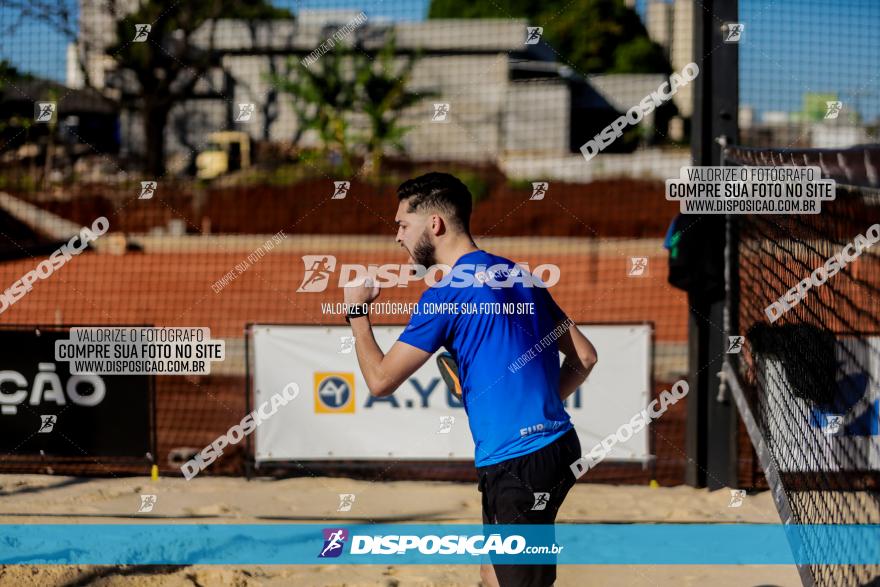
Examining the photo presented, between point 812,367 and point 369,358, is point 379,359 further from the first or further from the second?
point 812,367

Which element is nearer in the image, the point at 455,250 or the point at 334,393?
the point at 455,250

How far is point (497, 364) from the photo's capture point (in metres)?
3.33

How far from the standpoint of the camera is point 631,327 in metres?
6.89

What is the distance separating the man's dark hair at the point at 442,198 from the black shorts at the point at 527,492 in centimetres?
82

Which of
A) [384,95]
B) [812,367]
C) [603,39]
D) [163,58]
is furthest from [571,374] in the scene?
[603,39]

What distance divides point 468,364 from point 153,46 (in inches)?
1031

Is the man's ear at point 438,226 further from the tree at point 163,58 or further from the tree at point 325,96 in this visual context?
the tree at point 163,58

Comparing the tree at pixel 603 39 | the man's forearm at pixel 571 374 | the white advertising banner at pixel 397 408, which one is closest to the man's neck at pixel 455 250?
the man's forearm at pixel 571 374

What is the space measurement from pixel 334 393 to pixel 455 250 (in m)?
3.58

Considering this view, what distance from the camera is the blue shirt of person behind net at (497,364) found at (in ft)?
10.9

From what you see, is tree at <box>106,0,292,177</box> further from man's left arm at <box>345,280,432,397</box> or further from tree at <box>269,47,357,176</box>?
man's left arm at <box>345,280,432,397</box>

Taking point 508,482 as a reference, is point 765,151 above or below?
above

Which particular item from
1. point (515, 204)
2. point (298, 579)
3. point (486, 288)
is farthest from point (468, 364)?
point (515, 204)

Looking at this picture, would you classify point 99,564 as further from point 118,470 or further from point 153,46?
point 153,46
